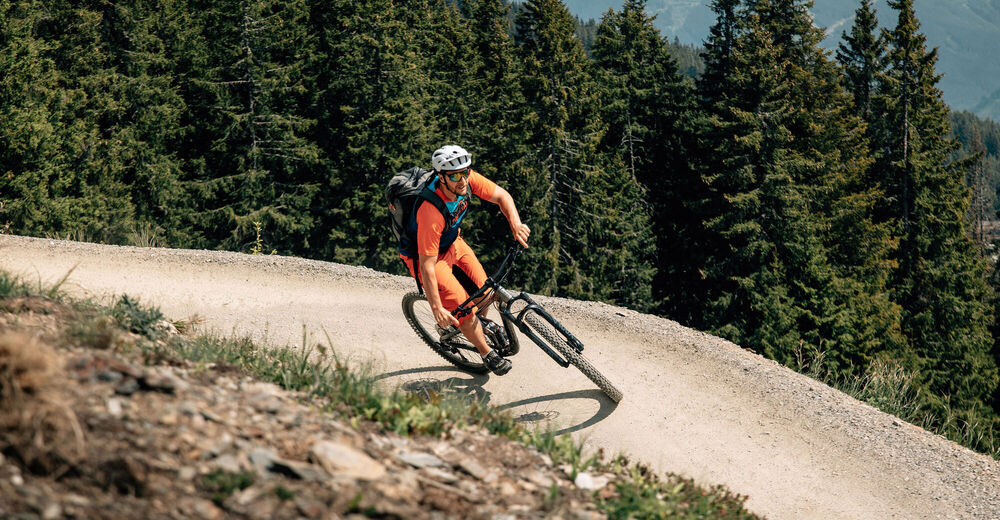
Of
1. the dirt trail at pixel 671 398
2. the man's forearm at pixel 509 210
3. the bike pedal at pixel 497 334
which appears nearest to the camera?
the man's forearm at pixel 509 210

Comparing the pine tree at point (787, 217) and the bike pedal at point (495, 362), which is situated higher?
the pine tree at point (787, 217)

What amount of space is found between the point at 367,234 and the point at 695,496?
3071 cm

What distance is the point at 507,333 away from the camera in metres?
7.40

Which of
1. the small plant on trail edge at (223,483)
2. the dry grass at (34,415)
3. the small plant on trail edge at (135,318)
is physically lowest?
the small plant on trail edge at (135,318)

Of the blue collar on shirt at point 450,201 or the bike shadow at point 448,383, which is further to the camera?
the bike shadow at point 448,383

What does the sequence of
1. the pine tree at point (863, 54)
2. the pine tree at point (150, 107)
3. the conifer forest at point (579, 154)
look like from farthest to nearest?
the pine tree at point (863, 54)
the pine tree at point (150, 107)
the conifer forest at point (579, 154)

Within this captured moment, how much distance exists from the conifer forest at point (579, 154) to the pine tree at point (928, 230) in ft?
0.38

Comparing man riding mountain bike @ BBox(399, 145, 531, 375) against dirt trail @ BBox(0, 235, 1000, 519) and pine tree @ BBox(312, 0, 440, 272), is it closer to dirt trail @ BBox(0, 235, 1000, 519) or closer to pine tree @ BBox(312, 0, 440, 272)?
dirt trail @ BBox(0, 235, 1000, 519)

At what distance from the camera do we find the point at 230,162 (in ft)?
111

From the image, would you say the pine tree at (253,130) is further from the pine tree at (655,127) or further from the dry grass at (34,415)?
the dry grass at (34,415)

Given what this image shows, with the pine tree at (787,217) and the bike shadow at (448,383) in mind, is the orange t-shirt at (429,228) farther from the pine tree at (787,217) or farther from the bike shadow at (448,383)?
the pine tree at (787,217)

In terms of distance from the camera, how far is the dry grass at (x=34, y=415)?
10.4 feet

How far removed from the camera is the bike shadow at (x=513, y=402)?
23.9ft

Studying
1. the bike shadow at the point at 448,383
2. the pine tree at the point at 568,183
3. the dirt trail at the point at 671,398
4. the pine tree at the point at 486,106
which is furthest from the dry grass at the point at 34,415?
the pine tree at the point at 486,106
